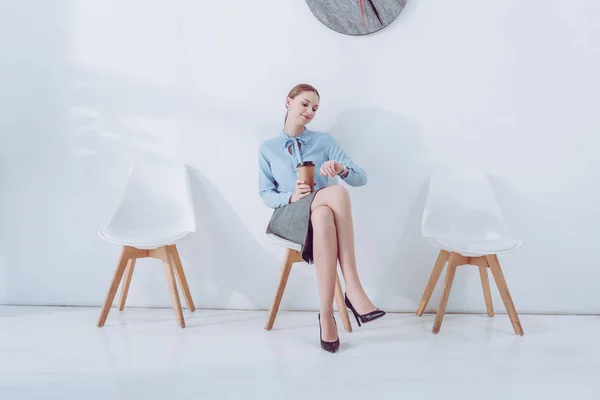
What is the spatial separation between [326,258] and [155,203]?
987 mm

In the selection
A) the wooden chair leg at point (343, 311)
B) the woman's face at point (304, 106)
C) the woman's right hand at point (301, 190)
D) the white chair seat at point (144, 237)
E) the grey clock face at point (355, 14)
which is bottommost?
the wooden chair leg at point (343, 311)

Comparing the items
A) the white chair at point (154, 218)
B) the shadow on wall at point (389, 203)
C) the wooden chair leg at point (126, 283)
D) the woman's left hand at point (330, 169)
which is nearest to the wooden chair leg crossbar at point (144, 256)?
the white chair at point (154, 218)

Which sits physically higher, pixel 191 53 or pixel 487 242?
pixel 191 53

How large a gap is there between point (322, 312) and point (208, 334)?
0.52 meters

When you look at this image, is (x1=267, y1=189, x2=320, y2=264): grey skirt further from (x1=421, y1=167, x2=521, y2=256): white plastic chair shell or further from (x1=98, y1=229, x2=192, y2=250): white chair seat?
(x1=421, y1=167, x2=521, y2=256): white plastic chair shell

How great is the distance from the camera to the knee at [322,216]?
198 centimetres

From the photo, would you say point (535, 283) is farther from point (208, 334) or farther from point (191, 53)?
point (191, 53)

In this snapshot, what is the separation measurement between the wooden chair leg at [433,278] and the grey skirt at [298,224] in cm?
68

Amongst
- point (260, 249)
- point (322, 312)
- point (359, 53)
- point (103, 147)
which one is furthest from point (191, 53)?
point (322, 312)

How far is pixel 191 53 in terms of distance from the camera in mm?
2549

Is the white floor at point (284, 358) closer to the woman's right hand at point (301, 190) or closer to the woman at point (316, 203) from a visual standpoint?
the woman at point (316, 203)

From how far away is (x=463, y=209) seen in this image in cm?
247

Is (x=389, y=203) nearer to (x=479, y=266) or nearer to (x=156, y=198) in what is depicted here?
(x=479, y=266)

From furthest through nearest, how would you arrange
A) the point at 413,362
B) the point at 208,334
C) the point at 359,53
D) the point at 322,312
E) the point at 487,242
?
the point at 359,53 → the point at 487,242 → the point at 208,334 → the point at 322,312 → the point at 413,362
